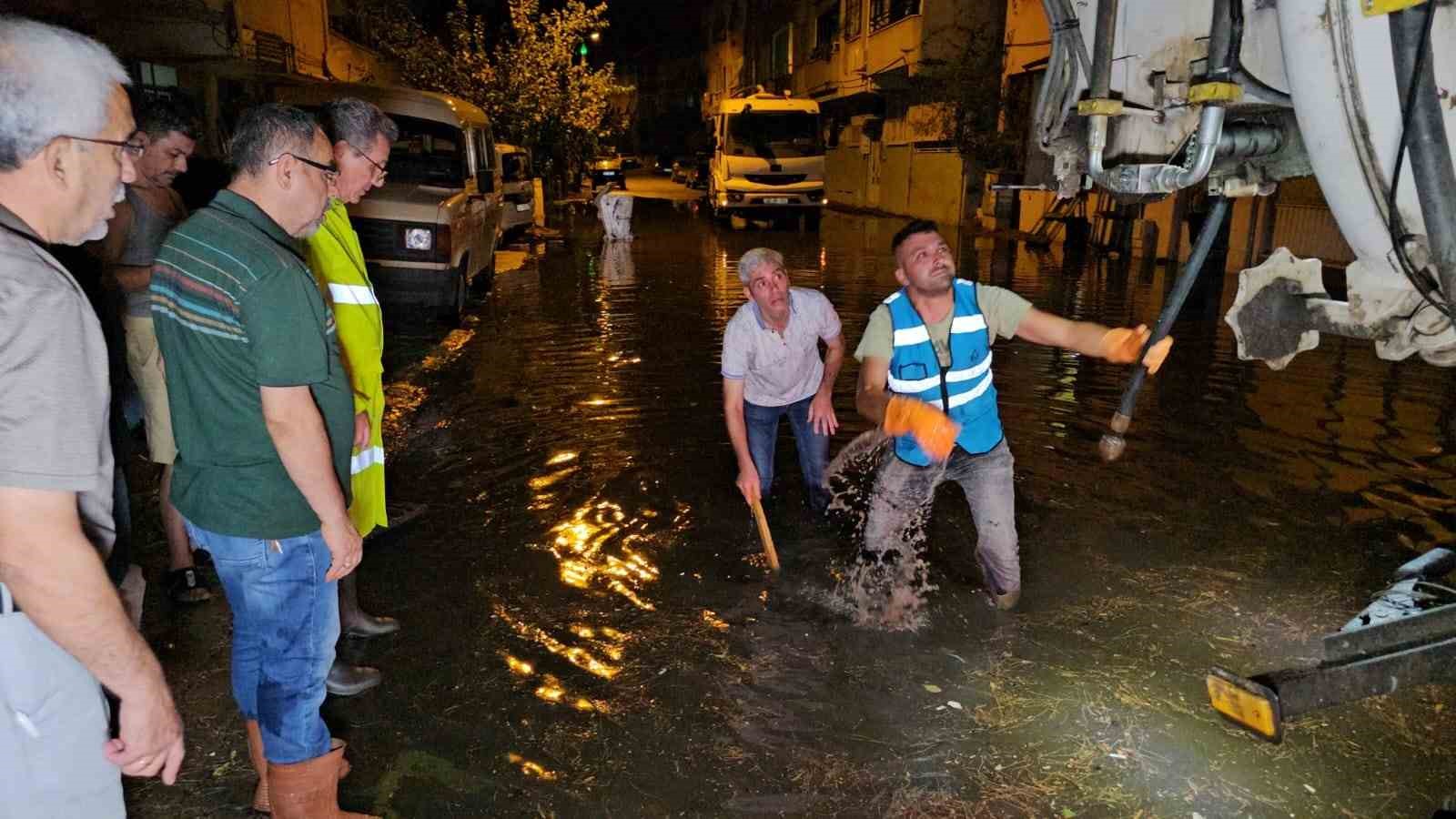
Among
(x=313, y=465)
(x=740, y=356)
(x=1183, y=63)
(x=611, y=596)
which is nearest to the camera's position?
(x=313, y=465)

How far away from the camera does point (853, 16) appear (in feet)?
107

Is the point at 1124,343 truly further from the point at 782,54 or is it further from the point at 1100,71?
the point at 782,54

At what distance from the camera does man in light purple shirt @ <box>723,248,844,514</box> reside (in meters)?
4.52

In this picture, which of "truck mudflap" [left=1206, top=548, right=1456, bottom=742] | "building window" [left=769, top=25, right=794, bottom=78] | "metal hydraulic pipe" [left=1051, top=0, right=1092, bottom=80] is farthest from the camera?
"building window" [left=769, top=25, right=794, bottom=78]

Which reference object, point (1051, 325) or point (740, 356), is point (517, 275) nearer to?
point (740, 356)

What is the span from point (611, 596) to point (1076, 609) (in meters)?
2.05

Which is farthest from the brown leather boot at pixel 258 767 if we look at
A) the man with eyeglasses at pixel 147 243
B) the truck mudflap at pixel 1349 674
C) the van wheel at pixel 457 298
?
the van wheel at pixel 457 298

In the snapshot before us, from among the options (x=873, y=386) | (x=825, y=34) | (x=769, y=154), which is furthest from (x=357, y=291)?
(x=825, y=34)

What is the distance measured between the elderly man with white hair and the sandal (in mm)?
2485

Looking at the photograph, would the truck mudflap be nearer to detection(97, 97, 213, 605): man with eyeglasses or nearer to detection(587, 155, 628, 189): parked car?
detection(97, 97, 213, 605): man with eyeglasses

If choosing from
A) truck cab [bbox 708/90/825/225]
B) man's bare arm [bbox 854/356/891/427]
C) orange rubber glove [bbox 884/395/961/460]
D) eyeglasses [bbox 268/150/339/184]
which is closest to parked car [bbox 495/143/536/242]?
truck cab [bbox 708/90/825/225]

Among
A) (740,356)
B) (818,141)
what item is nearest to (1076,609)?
(740,356)

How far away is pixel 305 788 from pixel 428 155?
8.71 m

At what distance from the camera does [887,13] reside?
1155 inches
